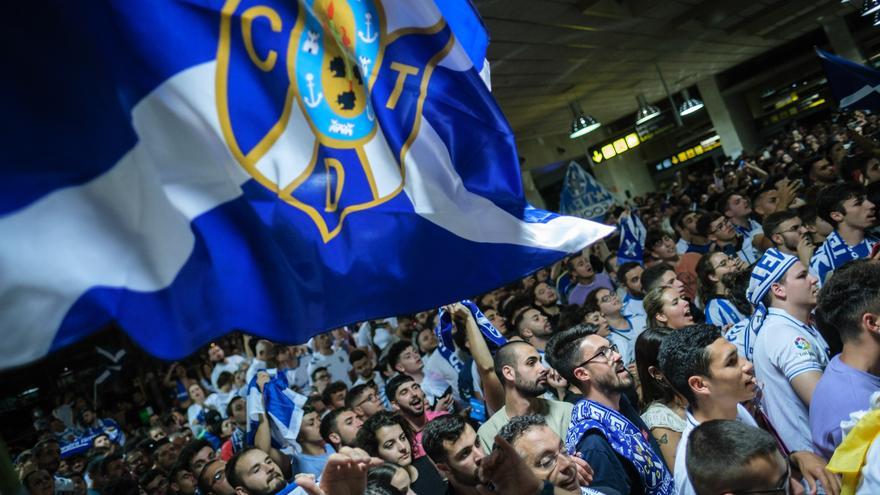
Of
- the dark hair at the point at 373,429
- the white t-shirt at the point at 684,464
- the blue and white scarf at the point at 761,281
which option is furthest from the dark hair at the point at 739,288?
the dark hair at the point at 373,429

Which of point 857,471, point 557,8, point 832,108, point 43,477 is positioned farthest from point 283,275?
point 832,108

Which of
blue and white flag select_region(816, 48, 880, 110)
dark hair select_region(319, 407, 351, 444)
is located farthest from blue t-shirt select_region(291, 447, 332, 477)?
blue and white flag select_region(816, 48, 880, 110)

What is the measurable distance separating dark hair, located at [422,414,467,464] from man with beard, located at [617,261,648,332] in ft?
9.78

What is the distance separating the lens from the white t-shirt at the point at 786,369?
304 cm

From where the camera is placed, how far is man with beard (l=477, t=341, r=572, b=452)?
356 cm

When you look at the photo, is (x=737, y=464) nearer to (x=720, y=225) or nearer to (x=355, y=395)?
(x=355, y=395)

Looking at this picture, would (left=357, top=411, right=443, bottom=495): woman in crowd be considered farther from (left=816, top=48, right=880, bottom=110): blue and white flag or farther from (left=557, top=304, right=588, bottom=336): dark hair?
(left=816, top=48, right=880, bottom=110): blue and white flag

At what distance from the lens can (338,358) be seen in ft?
25.7

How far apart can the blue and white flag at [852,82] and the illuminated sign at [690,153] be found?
53.2 feet

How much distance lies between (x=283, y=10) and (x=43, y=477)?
16.7ft

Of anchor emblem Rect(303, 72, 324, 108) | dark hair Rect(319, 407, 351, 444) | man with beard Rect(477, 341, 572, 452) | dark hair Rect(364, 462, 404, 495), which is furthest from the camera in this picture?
dark hair Rect(319, 407, 351, 444)

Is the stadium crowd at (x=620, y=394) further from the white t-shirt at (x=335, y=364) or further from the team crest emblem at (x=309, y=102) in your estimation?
the team crest emblem at (x=309, y=102)

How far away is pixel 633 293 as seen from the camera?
19.2 feet

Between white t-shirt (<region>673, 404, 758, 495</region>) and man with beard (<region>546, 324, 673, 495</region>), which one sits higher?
man with beard (<region>546, 324, 673, 495</region>)
